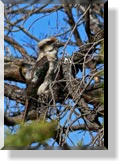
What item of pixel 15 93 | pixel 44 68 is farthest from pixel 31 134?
pixel 44 68

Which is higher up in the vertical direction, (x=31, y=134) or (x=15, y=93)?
(x=15, y=93)

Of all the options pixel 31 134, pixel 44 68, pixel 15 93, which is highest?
pixel 44 68

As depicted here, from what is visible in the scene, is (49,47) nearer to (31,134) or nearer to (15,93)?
(15,93)

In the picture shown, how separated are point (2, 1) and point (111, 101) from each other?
0.66m

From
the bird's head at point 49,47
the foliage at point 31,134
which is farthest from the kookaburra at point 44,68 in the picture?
the foliage at point 31,134

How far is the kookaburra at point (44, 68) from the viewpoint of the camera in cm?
150

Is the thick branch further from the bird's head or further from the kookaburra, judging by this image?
the bird's head

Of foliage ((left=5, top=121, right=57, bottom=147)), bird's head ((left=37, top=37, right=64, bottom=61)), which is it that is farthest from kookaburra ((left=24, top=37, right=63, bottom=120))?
foliage ((left=5, top=121, right=57, bottom=147))

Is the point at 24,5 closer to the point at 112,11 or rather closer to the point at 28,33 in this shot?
the point at 28,33

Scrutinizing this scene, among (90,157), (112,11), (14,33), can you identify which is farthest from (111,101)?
(14,33)

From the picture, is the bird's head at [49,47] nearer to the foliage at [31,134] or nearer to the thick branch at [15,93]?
the thick branch at [15,93]

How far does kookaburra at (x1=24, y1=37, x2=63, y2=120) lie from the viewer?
1498mm

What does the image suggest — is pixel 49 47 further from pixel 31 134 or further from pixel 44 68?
pixel 31 134

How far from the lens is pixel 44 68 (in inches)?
59.7
